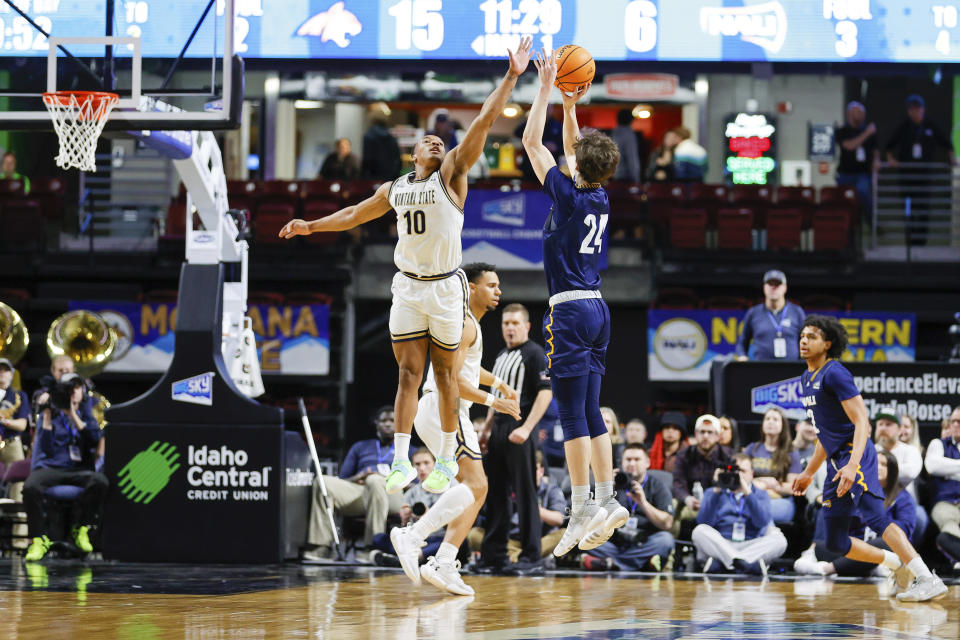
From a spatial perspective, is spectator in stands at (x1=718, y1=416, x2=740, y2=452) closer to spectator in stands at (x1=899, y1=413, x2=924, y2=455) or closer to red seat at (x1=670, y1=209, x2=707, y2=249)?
spectator in stands at (x1=899, y1=413, x2=924, y2=455)

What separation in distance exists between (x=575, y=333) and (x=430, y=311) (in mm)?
1020

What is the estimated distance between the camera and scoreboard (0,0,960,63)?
558 inches

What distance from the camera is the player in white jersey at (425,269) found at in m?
7.78

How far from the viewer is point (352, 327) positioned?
18844 millimetres

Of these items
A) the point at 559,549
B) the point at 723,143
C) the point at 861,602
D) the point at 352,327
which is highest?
the point at 723,143

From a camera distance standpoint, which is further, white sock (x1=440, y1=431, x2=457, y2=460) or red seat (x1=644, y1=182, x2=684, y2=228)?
red seat (x1=644, y1=182, x2=684, y2=228)

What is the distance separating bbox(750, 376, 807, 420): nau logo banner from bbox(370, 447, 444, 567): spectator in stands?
3553 mm

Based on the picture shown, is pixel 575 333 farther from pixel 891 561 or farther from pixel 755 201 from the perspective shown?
pixel 755 201

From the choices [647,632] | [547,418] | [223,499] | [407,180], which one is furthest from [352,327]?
[647,632]

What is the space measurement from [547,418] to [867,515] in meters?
5.12

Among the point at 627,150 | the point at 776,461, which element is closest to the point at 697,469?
the point at 776,461

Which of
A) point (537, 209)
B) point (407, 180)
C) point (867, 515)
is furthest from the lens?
point (537, 209)

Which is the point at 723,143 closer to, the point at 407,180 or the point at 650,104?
the point at 650,104

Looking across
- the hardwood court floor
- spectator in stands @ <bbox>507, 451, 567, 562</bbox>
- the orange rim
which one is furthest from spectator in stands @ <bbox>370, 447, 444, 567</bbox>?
the orange rim
